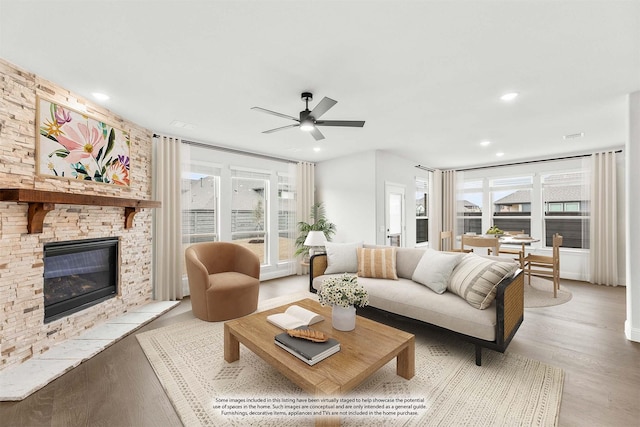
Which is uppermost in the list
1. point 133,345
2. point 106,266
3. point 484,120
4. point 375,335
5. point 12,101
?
point 484,120

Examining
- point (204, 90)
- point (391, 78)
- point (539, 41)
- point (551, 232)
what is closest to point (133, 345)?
point (204, 90)

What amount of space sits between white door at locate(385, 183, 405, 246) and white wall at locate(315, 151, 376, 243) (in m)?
0.42

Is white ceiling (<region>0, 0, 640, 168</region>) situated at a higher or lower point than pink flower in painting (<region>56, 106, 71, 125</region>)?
higher

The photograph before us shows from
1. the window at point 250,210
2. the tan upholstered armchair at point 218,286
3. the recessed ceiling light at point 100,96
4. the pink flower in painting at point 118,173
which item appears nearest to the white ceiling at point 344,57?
the recessed ceiling light at point 100,96

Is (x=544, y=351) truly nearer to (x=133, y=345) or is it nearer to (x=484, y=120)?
(x=484, y=120)

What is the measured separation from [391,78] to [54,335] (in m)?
4.02

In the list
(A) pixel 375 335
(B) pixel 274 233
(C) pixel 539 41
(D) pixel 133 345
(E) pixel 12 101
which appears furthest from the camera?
(B) pixel 274 233

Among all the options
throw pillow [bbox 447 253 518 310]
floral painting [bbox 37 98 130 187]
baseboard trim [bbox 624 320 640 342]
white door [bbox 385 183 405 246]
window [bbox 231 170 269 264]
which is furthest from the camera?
white door [bbox 385 183 405 246]

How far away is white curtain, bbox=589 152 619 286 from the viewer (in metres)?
4.93

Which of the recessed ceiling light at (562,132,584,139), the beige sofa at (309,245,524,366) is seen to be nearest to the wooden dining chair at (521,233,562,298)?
the recessed ceiling light at (562,132,584,139)

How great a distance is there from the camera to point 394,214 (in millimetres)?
5867

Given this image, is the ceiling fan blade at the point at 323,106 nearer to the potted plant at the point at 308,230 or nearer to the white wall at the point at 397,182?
the white wall at the point at 397,182

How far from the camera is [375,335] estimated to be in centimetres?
214

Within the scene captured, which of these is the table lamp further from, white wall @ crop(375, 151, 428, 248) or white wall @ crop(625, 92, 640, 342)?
white wall @ crop(625, 92, 640, 342)
